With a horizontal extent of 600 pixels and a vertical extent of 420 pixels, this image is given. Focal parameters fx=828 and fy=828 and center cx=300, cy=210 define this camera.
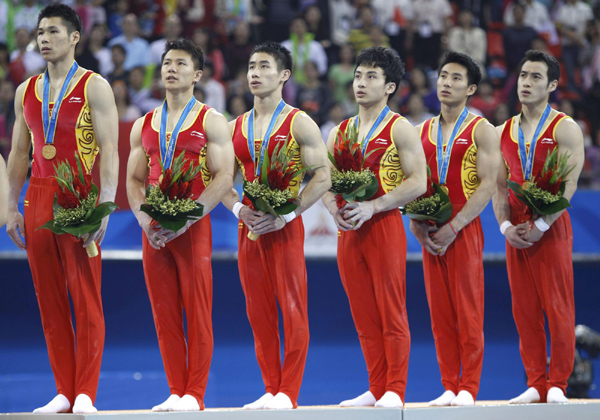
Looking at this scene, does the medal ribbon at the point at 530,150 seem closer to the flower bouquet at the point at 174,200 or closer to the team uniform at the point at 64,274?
the flower bouquet at the point at 174,200

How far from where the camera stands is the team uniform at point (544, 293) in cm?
554

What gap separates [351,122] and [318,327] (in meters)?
3.70

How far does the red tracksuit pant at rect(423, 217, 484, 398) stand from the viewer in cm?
544

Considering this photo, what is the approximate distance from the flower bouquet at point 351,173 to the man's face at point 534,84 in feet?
4.28

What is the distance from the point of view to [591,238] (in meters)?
8.59

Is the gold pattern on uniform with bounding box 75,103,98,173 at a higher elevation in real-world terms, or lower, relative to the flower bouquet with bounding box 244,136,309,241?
higher

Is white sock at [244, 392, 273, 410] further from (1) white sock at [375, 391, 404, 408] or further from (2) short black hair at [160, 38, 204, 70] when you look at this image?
(2) short black hair at [160, 38, 204, 70]

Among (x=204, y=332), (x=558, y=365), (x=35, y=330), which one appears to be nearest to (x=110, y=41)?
(x=35, y=330)

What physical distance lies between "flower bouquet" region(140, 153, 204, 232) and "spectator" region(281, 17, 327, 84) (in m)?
5.86

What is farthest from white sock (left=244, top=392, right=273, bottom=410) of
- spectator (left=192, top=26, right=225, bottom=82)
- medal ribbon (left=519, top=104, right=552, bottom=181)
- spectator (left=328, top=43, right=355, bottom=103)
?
spectator (left=192, top=26, right=225, bottom=82)

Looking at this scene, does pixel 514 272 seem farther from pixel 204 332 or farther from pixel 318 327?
pixel 318 327

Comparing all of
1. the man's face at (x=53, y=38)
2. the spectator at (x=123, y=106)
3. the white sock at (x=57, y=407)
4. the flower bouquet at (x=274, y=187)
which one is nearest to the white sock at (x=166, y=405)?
the white sock at (x=57, y=407)

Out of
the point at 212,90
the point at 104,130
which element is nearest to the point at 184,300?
the point at 104,130

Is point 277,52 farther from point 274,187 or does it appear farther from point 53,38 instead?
point 53,38
